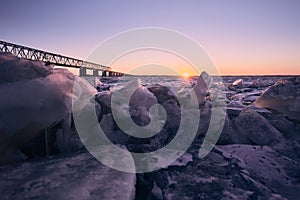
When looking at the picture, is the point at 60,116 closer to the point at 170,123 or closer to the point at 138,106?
the point at 138,106

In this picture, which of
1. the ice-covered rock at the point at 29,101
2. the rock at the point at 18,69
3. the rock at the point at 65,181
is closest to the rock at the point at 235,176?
the rock at the point at 65,181

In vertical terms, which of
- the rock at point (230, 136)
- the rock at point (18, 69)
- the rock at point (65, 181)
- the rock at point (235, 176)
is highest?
the rock at point (18, 69)

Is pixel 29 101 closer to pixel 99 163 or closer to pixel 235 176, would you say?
pixel 99 163

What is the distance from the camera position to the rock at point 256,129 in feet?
7.99

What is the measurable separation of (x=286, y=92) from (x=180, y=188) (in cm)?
309

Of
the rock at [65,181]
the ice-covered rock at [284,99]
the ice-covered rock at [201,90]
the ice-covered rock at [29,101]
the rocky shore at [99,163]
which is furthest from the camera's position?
the ice-covered rock at [284,99]

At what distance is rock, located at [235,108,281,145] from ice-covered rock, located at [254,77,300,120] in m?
0.78

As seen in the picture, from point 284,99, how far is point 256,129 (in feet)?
4.50

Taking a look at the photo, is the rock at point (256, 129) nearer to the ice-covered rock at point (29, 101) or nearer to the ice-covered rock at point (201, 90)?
the ice-covered rock at point (201, 90)

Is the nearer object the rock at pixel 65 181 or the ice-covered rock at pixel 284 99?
the rock at pixel 65 181

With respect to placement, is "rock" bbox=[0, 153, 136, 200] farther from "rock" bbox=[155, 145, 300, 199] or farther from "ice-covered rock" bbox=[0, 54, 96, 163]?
"rock" bbox=[155, 145, 300, 199]

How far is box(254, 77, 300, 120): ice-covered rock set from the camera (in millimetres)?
3182

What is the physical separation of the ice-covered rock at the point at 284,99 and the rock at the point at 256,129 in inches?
30.7

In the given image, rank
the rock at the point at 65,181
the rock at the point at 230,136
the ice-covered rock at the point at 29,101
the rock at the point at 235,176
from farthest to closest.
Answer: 1. the rock at the point at 230,136
2. the rock at the point at 235,176
3. the ice-covered rock at the point at 29,101
4. the rock at the point at 65,181
